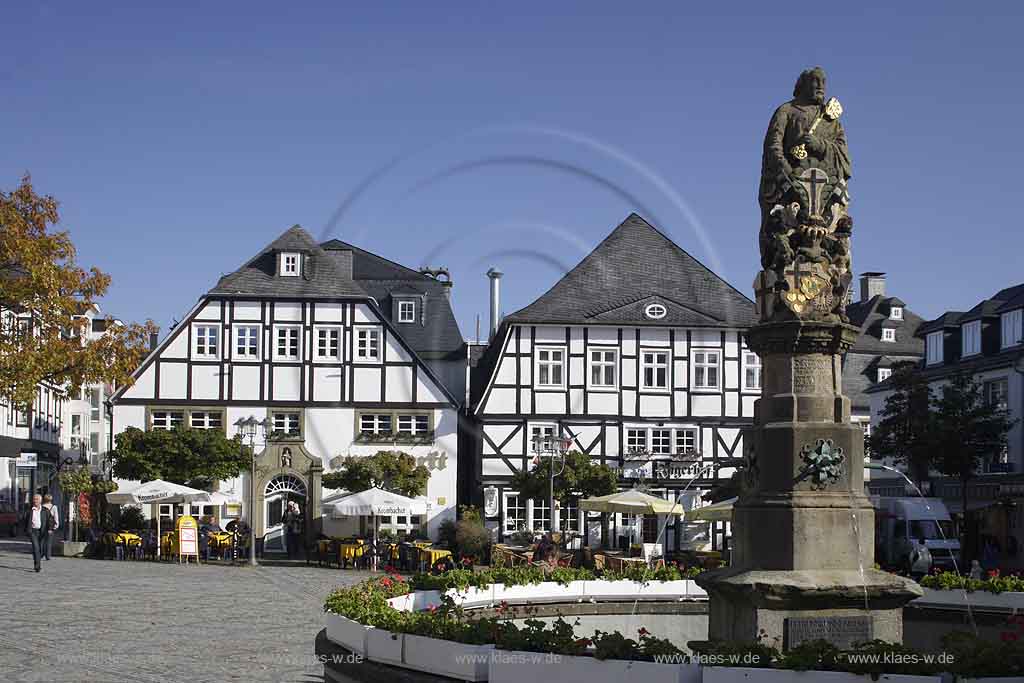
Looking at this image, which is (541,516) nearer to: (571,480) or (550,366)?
(571,480)

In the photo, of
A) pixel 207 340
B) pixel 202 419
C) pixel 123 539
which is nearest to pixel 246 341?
pixel 207 340

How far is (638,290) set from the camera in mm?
45594

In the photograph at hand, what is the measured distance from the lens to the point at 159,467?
4141 cm

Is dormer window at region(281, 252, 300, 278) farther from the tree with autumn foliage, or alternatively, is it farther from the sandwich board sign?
the tree with autumn foliage

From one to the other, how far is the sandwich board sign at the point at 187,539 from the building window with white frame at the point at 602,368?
14608 millimetres

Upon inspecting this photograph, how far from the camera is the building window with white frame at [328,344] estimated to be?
44.7 meters

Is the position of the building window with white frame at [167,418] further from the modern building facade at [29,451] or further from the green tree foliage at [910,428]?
the green tree foliage at [910,428]

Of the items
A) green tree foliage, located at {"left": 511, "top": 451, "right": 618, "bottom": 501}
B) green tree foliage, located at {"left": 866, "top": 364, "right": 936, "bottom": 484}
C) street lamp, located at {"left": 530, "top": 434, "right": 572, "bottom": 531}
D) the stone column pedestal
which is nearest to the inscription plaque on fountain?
the stone column pedestal

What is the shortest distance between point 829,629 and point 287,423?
32513 mm

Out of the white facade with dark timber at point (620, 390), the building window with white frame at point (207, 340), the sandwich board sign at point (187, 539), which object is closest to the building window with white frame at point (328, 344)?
the building window with white frame at point (207, 340)

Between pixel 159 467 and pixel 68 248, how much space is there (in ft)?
45.6

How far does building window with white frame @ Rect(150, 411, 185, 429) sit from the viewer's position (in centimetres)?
4391

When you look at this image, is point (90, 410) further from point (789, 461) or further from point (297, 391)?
point (789, 461)

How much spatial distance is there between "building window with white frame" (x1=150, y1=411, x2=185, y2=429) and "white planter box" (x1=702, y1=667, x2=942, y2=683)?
3596 cm
